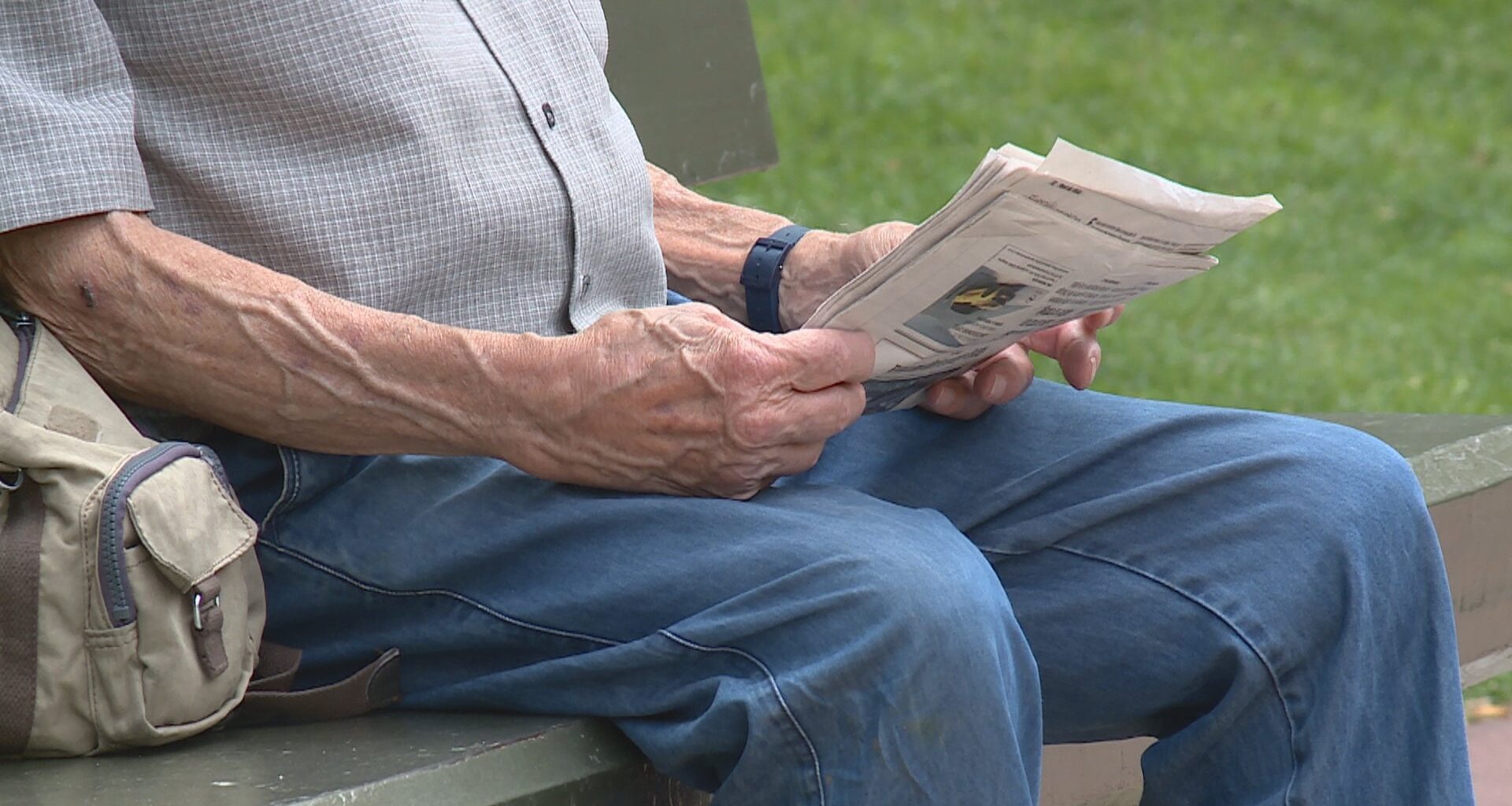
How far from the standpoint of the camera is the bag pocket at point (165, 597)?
152cm

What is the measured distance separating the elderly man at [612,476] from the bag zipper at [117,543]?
19cm

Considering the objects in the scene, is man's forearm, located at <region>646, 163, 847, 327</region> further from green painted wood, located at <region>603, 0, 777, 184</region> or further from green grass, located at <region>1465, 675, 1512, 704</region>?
green grass, located at <region>1465, 675, 1512, 704</region>

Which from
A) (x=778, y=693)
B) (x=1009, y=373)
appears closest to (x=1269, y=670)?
(x=1009, y=373)

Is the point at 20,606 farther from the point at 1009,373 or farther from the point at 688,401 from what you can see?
the point at 1009,373

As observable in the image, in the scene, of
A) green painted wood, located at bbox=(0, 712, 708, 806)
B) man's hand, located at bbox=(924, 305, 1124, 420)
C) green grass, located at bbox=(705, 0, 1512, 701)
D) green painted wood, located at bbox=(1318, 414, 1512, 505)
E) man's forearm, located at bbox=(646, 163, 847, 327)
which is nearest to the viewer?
green painted wood, located at bbox=(0, 712, 708, 806)

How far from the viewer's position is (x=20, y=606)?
59.9 inches

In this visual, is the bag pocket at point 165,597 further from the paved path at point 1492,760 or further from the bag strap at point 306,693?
the paved path at point 1492,760

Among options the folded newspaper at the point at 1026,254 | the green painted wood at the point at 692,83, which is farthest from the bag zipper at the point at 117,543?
the green painted wood at the point at 692,83

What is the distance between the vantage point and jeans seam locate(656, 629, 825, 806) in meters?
1.56

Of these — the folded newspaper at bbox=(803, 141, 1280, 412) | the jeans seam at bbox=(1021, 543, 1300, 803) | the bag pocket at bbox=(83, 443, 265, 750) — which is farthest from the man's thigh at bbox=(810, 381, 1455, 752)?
the bag pocket at bbox=(83, 443, 265, 750)

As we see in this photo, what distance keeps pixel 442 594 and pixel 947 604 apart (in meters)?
0.49

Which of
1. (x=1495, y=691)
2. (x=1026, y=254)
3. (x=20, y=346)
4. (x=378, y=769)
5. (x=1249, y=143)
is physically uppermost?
(x=1026, y=254)

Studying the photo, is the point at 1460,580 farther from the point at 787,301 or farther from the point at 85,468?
the point at 85,468

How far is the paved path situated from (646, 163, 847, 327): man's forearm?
1785 millimetres
